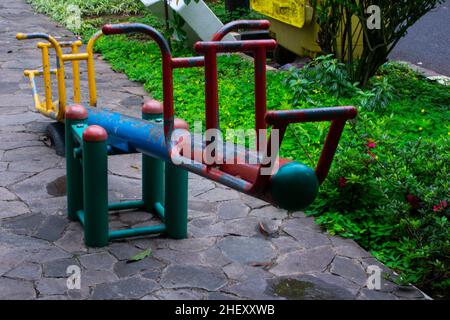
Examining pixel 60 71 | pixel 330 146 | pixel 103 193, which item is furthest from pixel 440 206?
pixel 60 71

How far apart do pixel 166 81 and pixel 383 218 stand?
6.08 ft

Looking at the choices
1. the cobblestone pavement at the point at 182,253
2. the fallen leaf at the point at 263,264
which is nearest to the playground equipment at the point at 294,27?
the cobblestone pavement at the point at 182,253

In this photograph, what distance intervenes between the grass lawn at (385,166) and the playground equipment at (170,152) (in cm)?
108

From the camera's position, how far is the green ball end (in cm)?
318

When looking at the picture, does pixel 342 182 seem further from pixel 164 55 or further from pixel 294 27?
pixel 294 27

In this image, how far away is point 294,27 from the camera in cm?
895

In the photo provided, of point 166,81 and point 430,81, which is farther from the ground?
point 166,81

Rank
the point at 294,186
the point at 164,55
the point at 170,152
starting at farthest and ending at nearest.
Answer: the point at 170,152
the point at 164,55
the point at 294,186

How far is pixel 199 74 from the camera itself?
8.57m

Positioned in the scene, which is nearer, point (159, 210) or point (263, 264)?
point (263, 264)

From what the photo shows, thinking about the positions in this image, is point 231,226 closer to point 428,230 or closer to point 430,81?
point 428,230

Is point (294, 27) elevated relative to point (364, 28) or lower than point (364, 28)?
lower

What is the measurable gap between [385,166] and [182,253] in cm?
147
